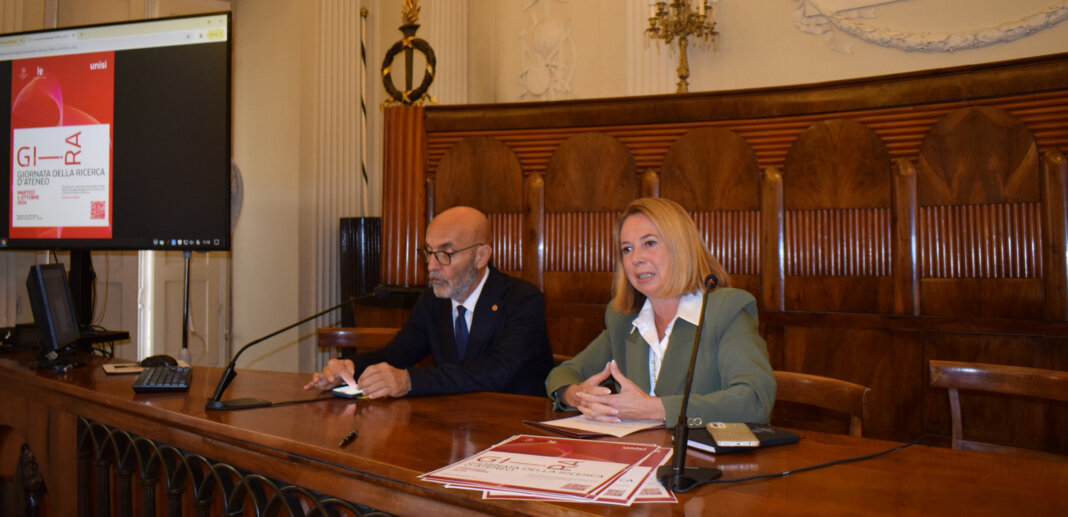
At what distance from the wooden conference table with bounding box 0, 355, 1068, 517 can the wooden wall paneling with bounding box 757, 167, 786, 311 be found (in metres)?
1.69

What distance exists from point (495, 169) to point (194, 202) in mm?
1396

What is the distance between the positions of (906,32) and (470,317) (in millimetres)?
3257

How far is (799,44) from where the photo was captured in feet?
15.2

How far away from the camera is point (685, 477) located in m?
1.12

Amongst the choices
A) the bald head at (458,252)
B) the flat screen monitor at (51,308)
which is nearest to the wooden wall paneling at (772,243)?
the bald head at (458,252)

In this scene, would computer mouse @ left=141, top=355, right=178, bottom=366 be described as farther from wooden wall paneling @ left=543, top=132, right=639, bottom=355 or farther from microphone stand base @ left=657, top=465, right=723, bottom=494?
microphone stand base @ left=657, top=465, right=723, bottom=494

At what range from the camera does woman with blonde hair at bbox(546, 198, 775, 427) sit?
1666mm

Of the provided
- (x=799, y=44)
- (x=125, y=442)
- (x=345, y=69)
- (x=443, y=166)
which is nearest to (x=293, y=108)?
(x=345, y=69)

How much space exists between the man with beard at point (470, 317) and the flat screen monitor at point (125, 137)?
88cm

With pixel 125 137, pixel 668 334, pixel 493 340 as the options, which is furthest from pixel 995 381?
pixel 125 137

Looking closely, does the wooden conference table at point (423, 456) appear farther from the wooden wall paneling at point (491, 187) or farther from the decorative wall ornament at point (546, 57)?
the decorative wall ornament at point (546, 57)

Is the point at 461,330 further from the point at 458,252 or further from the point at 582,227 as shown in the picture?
the point at 582,227

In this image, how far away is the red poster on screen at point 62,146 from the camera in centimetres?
301

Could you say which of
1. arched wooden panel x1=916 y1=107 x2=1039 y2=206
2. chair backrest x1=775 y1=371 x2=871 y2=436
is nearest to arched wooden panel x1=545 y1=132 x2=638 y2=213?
arched wooden panel x1=916 y1=107 x2=1039 y2=206
